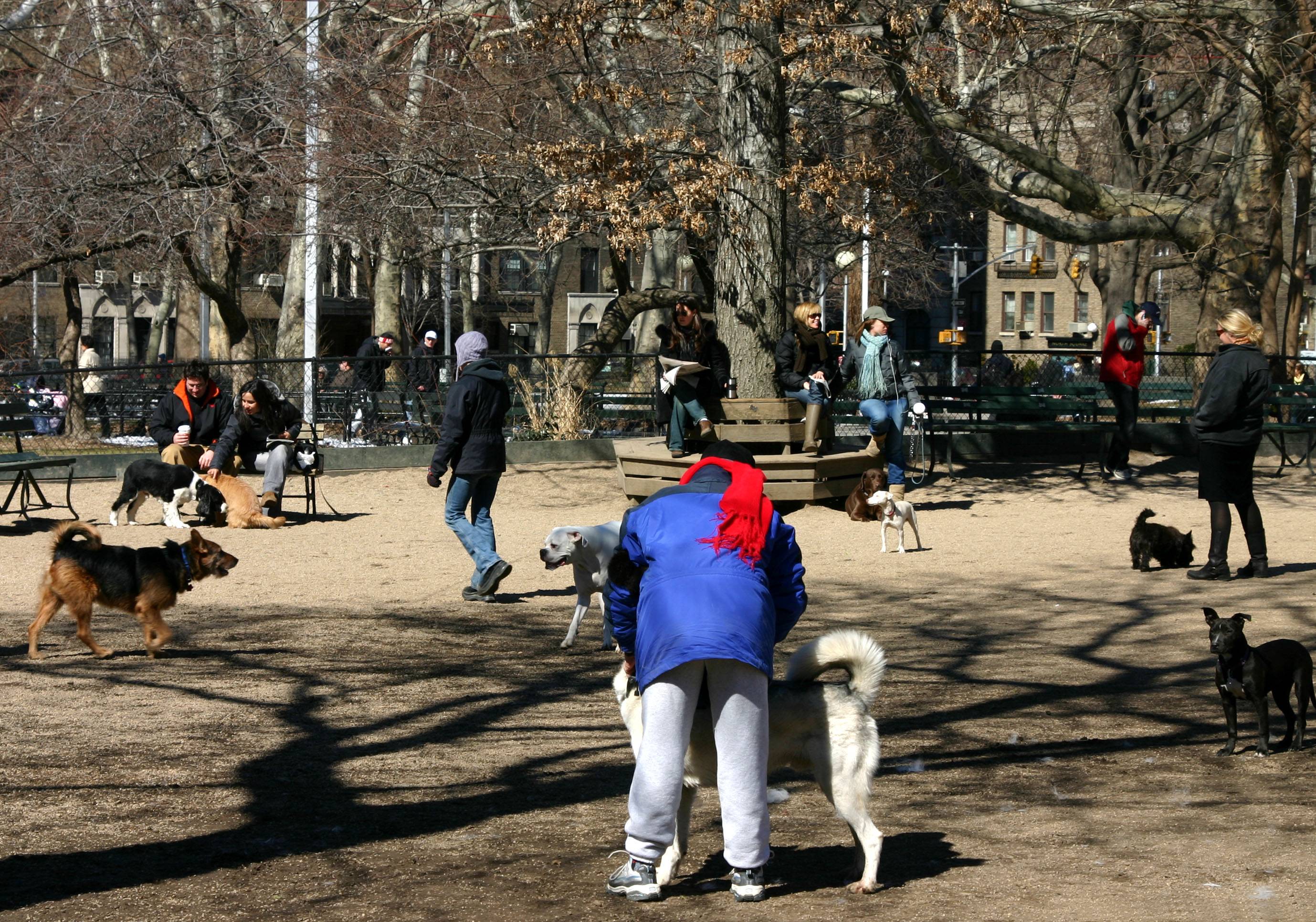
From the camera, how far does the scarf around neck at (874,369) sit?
596 inches

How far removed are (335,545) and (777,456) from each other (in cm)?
443

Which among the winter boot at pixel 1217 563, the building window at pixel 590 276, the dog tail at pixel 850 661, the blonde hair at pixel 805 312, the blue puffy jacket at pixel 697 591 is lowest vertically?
the winter boot at pixel 1217 563

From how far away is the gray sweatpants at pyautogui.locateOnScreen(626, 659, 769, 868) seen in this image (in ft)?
14.9

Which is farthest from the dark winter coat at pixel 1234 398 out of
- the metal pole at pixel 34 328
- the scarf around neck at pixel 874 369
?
the metal pole at pixel 34 328

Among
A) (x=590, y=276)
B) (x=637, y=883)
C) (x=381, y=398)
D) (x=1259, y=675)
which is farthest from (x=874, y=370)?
(x=590, y=276)

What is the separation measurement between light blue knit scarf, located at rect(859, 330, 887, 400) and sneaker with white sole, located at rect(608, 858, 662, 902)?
10855 millimetres

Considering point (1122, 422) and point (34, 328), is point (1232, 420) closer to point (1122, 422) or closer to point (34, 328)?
point (1122, 422)

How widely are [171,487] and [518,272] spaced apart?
42862mm

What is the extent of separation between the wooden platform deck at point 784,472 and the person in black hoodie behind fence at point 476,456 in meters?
4.10

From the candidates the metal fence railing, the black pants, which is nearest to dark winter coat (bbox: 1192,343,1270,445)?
the black pants

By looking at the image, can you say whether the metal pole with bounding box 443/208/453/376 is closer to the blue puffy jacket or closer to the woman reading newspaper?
the woman reading newspaper

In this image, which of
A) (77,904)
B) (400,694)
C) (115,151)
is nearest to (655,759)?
(77,904)

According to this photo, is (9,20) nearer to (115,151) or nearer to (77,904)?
(115,151)

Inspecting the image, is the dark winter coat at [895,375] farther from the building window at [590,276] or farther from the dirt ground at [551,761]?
the building window at [590,276]
